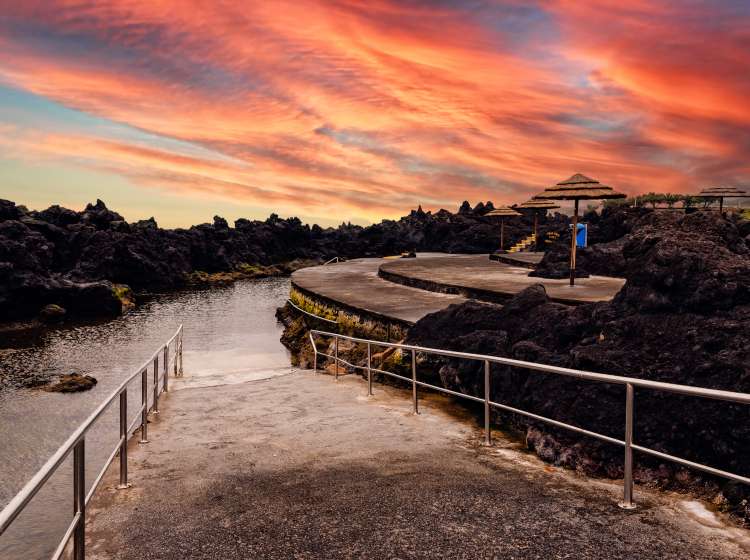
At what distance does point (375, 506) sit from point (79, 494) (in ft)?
6.76

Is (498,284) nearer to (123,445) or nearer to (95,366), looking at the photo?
(123,445)

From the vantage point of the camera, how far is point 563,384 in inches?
248

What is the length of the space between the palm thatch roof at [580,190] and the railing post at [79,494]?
52.7 feet

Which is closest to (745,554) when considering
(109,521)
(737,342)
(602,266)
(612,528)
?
(612,528)

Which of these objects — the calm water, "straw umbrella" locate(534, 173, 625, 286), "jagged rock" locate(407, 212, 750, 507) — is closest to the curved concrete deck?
"straw umbrella" locate(534, 173, 625, 286)

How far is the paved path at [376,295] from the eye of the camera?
17562 millimetres

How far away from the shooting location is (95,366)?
2609cm

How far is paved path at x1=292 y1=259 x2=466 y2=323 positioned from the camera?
17.6 metres

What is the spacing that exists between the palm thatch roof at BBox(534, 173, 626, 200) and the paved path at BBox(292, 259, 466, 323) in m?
4.64

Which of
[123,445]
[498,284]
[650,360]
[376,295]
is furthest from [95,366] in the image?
[650,360]

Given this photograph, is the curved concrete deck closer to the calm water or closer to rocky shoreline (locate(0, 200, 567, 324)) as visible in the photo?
the calm water

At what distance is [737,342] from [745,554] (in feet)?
8.91

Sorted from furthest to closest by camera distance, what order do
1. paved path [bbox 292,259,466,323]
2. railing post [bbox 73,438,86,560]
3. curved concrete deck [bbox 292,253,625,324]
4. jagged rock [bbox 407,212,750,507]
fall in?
paved path [bbox 292,259,466,323]
curved concrete deck [bbox 292,253,625,324]
jagged rock [bbox 407,212,750,507]
railing post [bbox 73,438,86,560]

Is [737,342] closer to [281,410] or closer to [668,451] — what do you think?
[668,451]
